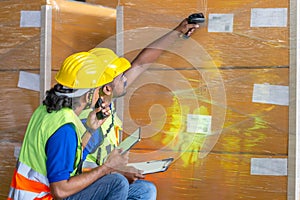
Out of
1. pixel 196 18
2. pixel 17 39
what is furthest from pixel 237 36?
pixel 17 39

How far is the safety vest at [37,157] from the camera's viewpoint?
282cm

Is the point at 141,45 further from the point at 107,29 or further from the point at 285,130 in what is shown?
the point at 285,130

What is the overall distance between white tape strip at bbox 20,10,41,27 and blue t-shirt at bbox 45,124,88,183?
4.23ft

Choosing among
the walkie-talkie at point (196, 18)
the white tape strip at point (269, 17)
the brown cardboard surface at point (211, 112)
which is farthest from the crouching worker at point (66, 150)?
the white tape strip at point (269, 17)

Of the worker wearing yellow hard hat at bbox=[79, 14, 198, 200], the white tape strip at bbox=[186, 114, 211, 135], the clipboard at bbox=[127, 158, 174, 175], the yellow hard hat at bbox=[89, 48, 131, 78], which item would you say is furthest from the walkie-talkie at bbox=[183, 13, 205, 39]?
the clipboard at bbox=[127, 158, 174, 175]

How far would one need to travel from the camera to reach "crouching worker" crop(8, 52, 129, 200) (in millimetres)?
2785

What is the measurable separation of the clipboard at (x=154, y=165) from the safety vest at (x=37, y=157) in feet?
1.75

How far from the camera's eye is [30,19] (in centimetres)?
387

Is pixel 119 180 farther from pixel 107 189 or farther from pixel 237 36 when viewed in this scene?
pixel 237 36

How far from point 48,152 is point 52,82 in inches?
43.3

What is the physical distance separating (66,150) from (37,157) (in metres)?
0.17

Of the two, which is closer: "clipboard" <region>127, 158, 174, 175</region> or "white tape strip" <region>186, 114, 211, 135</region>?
"clipboard" <region>127, 158, 174, 175</region>

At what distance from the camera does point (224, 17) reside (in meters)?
3.37

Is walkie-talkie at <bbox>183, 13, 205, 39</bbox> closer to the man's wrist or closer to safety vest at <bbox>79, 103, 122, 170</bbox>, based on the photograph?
safety vest at <bbox>79, 103, 122, 170</bbox>
